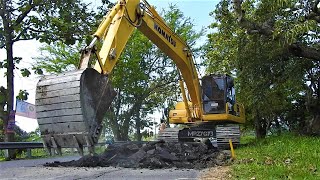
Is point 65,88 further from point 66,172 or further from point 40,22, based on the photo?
point 40,22

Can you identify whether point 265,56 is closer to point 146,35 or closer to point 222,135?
point 222,135

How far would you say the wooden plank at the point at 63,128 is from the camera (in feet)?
25.6

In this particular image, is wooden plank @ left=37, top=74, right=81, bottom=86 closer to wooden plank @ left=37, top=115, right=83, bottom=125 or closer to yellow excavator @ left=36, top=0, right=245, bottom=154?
yellow excavator @ left=36, top=0, right=245, bottom=154

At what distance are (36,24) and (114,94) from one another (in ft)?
26.0

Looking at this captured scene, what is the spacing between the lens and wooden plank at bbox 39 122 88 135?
25.6 ft

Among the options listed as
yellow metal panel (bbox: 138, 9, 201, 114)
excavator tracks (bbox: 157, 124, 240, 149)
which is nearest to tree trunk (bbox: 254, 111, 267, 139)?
excavator tracks (bbox: 157, 124, 240, 149)

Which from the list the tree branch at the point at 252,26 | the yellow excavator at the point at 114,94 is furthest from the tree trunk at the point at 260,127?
the tree branch at the point at 252,26

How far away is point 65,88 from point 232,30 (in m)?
11.5

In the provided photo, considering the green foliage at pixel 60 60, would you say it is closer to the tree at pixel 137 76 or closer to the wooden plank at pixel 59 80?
the tree at pixel 137 76

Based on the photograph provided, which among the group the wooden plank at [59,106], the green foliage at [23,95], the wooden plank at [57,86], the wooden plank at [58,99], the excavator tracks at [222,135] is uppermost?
the green foliage at [23,95]

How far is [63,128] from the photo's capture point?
801 centimetres

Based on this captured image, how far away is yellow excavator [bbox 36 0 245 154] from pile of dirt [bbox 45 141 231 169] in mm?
1227

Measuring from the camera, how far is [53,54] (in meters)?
34.0

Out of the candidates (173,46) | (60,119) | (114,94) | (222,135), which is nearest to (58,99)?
(60,119)
